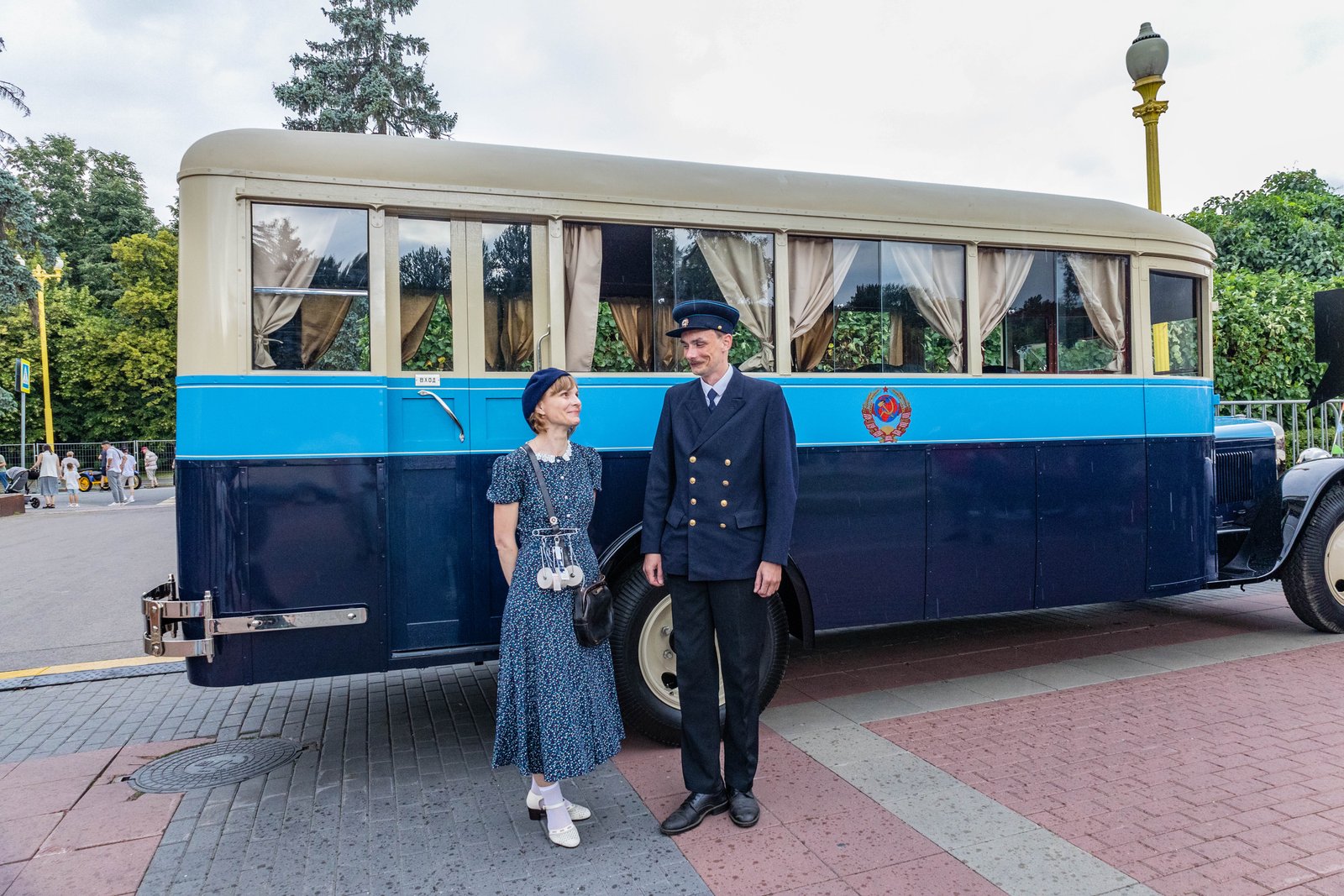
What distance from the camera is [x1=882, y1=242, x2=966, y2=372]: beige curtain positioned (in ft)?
16.8

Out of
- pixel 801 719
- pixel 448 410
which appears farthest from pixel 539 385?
pixel 801 719

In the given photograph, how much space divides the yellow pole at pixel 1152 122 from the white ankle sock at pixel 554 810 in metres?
7.45

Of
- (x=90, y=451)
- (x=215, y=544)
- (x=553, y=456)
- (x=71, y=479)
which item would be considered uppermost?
(x=90, y=451)

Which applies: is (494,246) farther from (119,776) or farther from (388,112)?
(388,112)

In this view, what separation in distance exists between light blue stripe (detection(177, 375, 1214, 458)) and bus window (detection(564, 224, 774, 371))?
0.48 feet

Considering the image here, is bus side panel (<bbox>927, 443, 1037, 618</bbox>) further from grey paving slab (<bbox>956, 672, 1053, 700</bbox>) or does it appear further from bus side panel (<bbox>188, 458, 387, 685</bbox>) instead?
bus side panel (<bbox>188, 458, 387, 685</bbox>)

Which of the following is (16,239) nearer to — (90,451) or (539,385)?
(90,451)

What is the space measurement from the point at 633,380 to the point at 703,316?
90 cm

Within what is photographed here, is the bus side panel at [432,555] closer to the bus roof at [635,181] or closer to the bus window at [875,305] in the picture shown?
the bus roof at [635,181]

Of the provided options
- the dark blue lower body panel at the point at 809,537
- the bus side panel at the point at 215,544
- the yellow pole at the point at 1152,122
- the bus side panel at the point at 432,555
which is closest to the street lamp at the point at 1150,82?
the yellow pole at the point at 1152,122

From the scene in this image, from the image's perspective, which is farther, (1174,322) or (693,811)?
(1174,322)

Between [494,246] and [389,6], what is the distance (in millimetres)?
24793

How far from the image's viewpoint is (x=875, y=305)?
16.5 ft

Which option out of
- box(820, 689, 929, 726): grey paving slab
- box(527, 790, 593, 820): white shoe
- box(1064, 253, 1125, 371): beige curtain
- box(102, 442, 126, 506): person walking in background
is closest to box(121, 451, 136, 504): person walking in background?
box(102, 442, 126, 506): person walking in background
